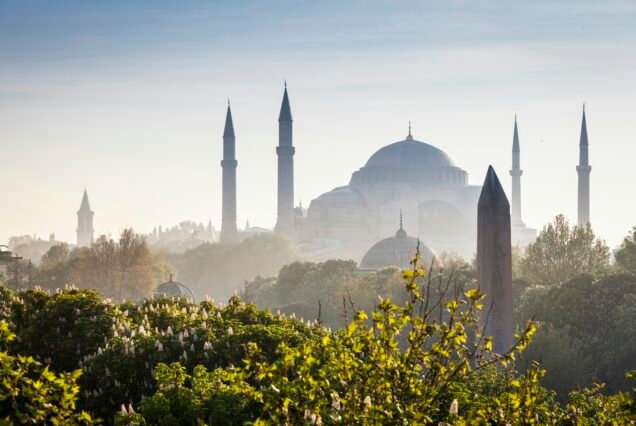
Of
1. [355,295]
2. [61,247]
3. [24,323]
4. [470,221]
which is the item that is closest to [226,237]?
[61,247]

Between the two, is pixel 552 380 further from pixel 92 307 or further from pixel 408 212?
pixel 408 212

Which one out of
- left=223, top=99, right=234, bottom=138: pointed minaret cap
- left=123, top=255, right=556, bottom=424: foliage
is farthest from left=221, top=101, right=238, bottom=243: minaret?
left=123, top=255, right=556, bottom=424: foliage

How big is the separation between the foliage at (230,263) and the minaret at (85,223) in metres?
82.5

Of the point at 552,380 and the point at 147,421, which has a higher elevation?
the point at 147,421

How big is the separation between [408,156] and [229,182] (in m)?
40.9

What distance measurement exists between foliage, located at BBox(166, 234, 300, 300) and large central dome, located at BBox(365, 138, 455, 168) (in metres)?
35.6

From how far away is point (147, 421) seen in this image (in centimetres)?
1180

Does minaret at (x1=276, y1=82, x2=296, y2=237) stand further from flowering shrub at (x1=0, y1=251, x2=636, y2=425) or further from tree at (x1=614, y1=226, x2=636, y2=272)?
flowering shrub at (x1=0, y1=251, x2=636, y2=425)

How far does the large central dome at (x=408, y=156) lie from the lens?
489 ft

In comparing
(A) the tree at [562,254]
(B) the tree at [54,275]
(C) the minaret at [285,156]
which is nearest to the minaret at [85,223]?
(C) the minaret at [285,156]

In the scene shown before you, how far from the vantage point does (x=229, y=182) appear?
376 feet

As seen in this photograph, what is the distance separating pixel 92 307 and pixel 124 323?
982 mm

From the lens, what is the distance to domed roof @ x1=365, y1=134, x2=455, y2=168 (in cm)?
14912

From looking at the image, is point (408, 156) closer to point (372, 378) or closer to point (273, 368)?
point (372, 378)
